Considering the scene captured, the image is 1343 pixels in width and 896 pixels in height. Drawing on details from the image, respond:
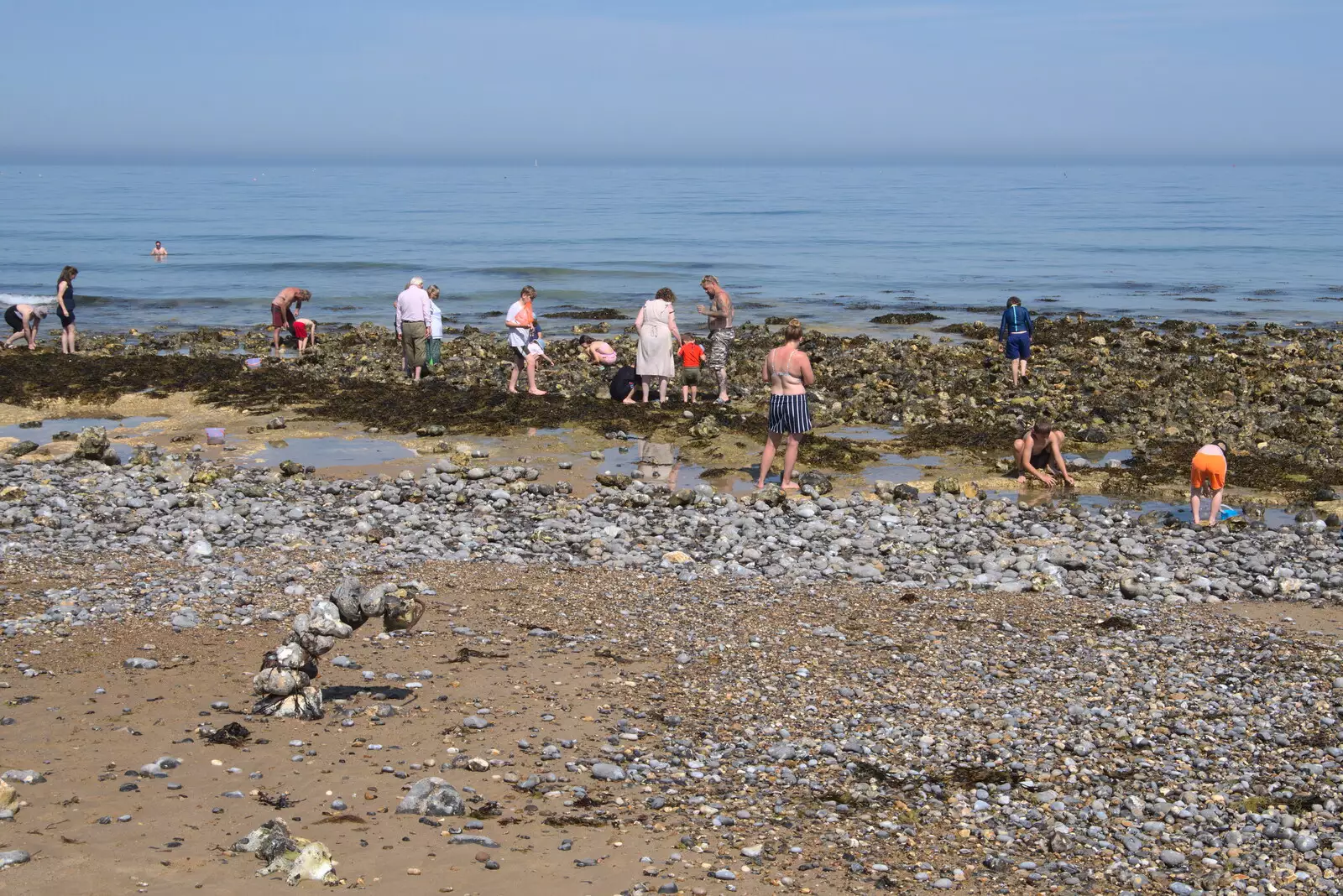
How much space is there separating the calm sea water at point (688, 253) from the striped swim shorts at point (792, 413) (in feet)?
58.1

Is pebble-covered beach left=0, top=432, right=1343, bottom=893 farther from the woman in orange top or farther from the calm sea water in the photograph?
the calm sea water

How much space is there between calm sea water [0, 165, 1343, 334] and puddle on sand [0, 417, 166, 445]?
15165 millimetres

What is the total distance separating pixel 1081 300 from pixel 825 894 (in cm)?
3493

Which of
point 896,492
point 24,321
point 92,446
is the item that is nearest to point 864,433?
point 896,492

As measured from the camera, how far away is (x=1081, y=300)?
3788 cm

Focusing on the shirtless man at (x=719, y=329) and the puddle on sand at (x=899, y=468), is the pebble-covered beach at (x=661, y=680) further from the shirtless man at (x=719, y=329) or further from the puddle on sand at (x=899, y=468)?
the shirtless man at (x=719, y=329)

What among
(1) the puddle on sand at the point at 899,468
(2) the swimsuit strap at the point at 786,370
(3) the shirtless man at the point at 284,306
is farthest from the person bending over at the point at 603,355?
(2) the swimsuit strap at the point at 786,370

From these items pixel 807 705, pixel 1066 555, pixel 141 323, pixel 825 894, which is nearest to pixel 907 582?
pixel 1066 555

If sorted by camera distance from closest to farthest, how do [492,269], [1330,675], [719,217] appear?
[1330,675]
[492,269]
[719,217]

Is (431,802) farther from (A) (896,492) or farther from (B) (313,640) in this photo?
(A) (896,492)

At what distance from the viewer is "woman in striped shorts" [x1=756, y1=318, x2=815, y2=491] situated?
13602 mm

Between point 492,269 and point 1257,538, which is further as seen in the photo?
point 492,269

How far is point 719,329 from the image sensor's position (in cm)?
1838

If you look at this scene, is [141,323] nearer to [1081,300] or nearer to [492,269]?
[492,269]
